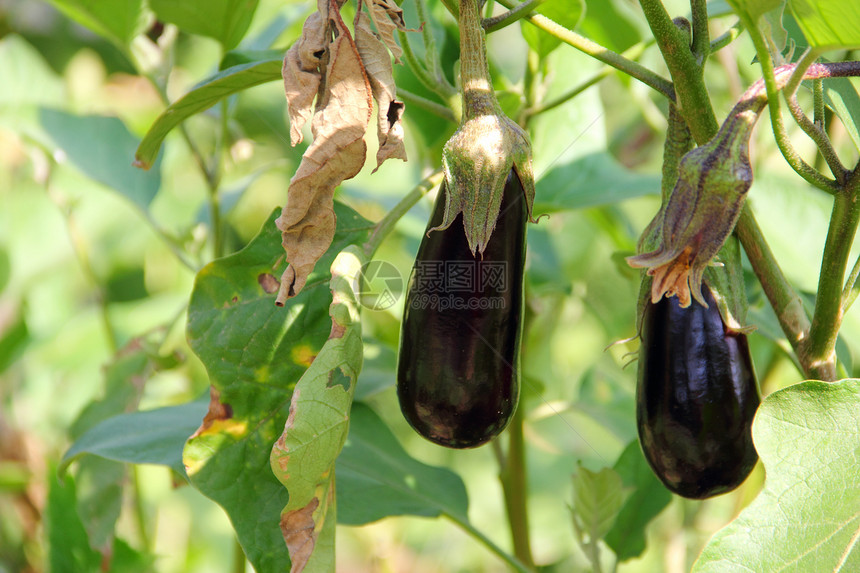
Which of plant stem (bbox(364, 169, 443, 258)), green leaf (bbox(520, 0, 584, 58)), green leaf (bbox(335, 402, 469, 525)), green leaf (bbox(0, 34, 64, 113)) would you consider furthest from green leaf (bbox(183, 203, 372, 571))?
green leaf (bbox(0, 34, 64, 113))

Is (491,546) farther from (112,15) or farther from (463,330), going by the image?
(112,15)

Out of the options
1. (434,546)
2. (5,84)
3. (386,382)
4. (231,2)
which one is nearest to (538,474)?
(434,546)

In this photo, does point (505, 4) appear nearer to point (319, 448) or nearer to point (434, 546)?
point (319, 448)

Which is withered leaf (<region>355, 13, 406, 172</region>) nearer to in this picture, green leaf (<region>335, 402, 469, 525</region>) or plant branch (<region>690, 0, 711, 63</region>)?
plant branch (<region>690, 0, 711, 63</region>)

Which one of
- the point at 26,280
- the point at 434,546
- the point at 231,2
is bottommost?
the point at 434,546

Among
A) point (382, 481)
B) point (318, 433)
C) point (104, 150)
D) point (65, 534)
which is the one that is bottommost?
point (65, 534)

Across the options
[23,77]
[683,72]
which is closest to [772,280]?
→ [683,72]

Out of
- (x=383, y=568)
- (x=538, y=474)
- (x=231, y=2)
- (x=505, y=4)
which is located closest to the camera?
(x=505, y=4)
